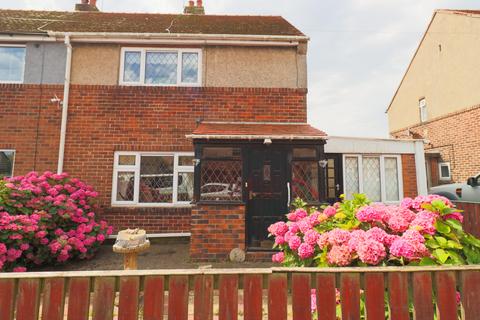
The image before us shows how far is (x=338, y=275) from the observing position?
70.0 inches

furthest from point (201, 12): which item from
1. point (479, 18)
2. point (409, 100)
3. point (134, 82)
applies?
point (409, 100)

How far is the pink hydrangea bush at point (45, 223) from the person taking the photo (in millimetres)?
4887

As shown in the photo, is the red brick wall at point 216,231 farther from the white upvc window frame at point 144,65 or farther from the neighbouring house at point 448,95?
the neighbouring house at point 448,95

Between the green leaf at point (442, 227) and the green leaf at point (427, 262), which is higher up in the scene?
the green leaf at point (442, 227)

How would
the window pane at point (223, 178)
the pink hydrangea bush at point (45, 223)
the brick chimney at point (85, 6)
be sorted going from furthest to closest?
1. the brick chimney at point (85, 6)
2. the window pane at point (223, 178)
3. the pink hydrangea bush at point (45, 223)

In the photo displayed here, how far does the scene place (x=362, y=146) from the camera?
27.1 feet

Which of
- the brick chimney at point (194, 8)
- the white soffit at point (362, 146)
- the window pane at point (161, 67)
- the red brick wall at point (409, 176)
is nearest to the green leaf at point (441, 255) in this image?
the white soffit at point (362, 146)

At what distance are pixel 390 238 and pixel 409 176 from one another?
7505mm

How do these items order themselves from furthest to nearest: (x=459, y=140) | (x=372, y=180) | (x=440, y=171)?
(x=440, y=171), (x=459, y=140), (x=372, y=180)

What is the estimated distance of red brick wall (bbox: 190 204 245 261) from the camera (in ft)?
18.9

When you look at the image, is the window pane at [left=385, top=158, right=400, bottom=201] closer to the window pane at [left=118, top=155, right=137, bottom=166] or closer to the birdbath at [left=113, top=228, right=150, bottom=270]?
the birdbath at [left=113, top=228, right=150, bottom=270]

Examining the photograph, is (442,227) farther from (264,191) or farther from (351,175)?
(351,175)

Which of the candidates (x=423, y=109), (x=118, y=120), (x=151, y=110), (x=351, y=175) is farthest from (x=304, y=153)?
(x=423, y=109)

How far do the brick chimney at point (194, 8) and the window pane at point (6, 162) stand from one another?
28.1 ft
